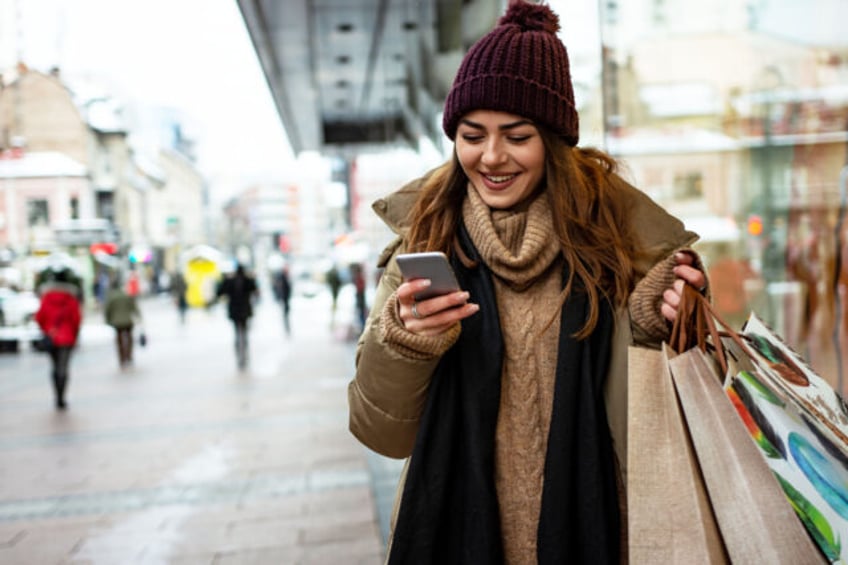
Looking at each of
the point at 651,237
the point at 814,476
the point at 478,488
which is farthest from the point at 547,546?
the point at 651,237

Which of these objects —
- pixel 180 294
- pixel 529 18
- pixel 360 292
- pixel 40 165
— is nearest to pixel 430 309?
pixel 529 18

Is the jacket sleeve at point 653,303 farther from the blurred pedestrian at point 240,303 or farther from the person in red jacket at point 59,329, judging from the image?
the blurred pedestrian at point 240,303

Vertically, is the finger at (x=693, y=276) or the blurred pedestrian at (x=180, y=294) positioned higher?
the finger at (x=693, y=276)

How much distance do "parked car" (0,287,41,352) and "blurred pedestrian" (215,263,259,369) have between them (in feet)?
20.6

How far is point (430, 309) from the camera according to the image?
1354 mm

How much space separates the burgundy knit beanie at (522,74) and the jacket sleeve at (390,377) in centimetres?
40

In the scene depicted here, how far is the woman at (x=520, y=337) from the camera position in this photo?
1.44 metres

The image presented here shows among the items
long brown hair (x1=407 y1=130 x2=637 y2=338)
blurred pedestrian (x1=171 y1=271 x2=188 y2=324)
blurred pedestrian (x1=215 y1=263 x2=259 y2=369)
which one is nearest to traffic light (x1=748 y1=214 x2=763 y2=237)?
blurred pedestrian (x1=215 y1=263 x2=259 y2=369)

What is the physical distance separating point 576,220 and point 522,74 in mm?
310

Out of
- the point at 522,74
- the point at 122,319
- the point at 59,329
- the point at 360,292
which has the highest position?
the point at 522,74

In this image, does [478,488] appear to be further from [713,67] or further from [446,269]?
[713,67]

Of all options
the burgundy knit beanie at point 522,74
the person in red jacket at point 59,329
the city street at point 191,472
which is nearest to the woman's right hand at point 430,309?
the burgundy knit beanie at point 522,74

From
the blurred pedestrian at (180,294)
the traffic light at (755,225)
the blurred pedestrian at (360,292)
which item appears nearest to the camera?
the traffic light at (755,225)

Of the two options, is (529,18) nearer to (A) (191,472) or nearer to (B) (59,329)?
(A) (191,472)
